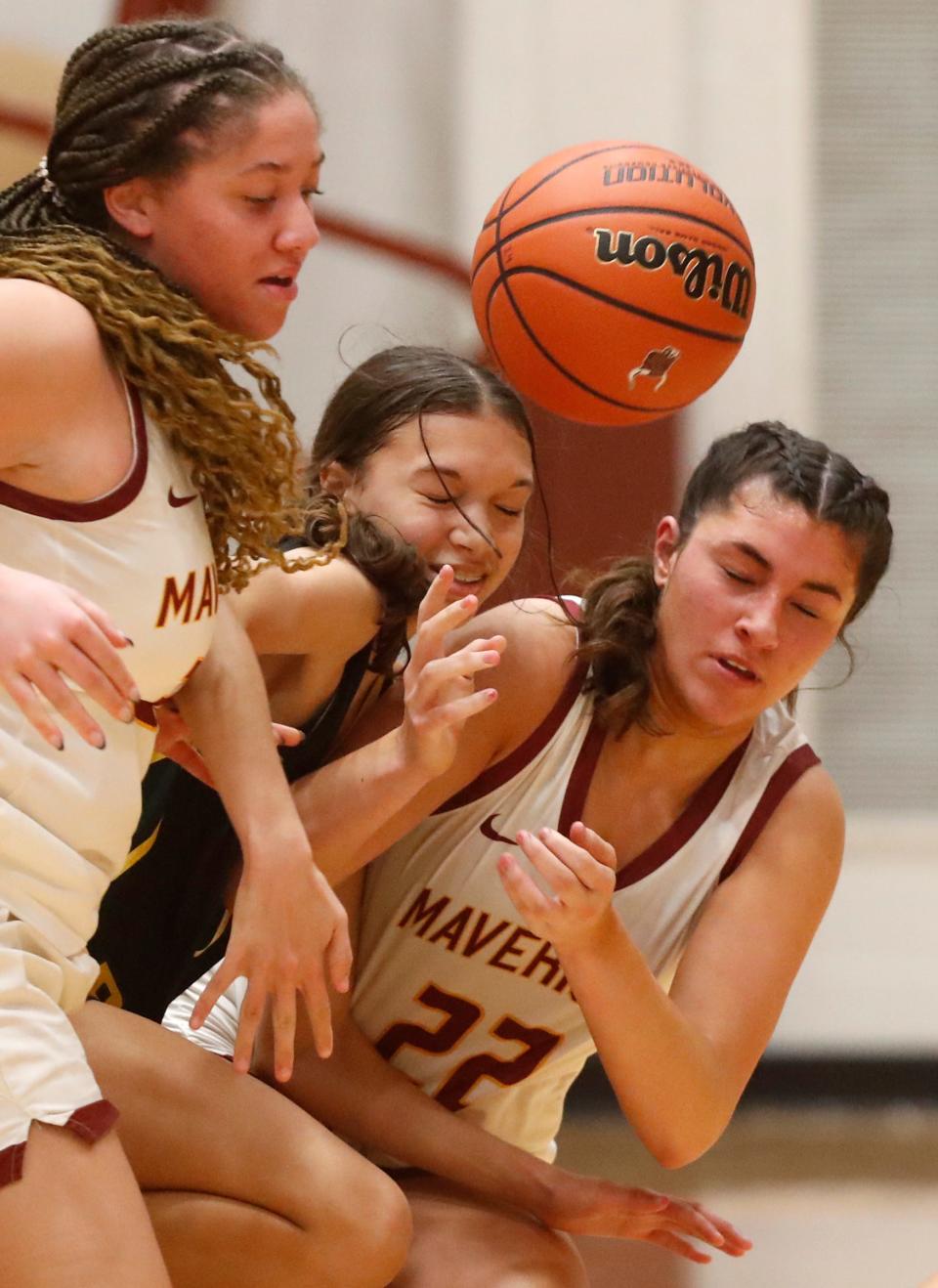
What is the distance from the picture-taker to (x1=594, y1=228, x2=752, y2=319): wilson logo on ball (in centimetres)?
257

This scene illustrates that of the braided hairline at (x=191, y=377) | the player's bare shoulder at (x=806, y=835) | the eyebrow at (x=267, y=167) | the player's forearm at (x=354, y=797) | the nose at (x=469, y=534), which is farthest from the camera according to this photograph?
the nose at (x=469, y=534)

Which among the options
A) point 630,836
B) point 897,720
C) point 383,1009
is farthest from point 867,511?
point 897,720

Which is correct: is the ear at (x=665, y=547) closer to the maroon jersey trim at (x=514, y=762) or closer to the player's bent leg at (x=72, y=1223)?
the maroon jersey trim at (x=514, y=762)

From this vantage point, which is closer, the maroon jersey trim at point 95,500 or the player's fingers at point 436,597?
the maroon jersey trim at point 95,500

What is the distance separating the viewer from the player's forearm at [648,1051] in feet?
7.21

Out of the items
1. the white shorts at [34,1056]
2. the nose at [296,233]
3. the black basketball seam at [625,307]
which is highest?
the black basketball seam at [625,307]

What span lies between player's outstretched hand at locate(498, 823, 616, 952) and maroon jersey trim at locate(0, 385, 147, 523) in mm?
638

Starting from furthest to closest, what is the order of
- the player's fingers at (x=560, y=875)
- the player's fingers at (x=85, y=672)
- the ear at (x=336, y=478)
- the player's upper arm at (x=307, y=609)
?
the ear at (x=336, y=478), the player's upper arm at (x=307, y=609), the player's fingers at (x=560, y=875), the player's fingers at (x=85, y=672)

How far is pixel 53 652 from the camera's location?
1569 millimetres

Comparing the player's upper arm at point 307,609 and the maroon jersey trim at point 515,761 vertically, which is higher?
the player's upper arm at point 307,609

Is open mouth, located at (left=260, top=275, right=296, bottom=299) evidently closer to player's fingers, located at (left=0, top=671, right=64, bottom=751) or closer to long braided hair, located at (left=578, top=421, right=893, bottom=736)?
player's fingers, located at (left=0, top=671, right=64, bottom=751)

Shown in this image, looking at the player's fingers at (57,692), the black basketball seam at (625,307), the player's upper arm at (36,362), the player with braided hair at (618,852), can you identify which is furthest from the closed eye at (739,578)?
the player's fingers at (57,692)

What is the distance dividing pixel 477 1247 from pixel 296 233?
1440 millimetres

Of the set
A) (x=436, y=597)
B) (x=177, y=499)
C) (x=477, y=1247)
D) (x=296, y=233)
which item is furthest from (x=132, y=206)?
(x=477, y=1247)
